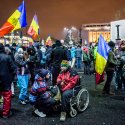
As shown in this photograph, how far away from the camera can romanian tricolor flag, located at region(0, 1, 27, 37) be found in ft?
46.0

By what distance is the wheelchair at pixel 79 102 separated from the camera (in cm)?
913

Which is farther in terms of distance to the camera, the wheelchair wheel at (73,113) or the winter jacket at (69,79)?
the winter jacket at (69,79)

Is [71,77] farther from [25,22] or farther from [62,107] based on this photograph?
[25,22]

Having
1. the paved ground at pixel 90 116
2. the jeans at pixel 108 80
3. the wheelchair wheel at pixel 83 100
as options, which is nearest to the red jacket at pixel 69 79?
the wheelchair wheel at pixel 83 100

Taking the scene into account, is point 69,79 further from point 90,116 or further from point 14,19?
point 14,19

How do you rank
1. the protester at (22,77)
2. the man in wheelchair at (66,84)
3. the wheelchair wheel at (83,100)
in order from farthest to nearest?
1. the protester at (22,77)
2. the wheelchair wheel at (83,100)
3. the man in wheelchair at (66,84)

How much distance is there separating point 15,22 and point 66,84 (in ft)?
19.5

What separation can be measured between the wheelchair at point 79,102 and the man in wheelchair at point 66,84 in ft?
0.38

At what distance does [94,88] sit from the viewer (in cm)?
1408

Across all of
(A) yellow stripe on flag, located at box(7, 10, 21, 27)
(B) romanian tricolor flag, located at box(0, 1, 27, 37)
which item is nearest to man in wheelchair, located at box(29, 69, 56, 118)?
(B) romanian tricolor flag, located at box(0, 1, 27, 37)

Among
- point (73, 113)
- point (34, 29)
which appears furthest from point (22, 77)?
point (34, 29)

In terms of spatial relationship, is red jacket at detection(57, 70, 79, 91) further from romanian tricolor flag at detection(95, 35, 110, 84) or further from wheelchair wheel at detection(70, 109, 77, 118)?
romanian tricolor flag at detection(95, 35, 110, 84)

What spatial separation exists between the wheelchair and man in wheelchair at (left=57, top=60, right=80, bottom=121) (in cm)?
12

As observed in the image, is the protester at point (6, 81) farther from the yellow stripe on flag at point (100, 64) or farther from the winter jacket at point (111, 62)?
the winter jacket at point (111, 62)
